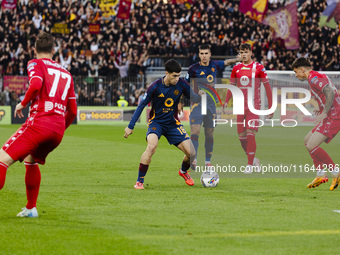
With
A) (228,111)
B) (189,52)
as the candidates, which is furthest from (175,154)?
(189,52)

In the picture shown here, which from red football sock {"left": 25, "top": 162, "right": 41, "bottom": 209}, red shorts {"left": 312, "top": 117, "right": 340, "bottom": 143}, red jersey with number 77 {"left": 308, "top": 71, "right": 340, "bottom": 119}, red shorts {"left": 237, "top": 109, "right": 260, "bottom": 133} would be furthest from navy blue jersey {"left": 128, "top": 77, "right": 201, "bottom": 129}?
red football sock {"left": 25, "top": 162, "right": 41, "bottom": 209}

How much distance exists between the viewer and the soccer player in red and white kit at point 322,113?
383 inches

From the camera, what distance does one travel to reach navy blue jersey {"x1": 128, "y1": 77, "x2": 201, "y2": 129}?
10.1 metres

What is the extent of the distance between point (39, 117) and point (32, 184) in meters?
0.86

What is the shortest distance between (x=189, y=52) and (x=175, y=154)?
17.4 metres

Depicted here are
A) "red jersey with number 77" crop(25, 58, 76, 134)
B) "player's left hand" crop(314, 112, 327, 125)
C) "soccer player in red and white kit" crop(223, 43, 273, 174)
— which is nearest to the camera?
"red jersey with number 77" crop(25, 58, 76, 134)

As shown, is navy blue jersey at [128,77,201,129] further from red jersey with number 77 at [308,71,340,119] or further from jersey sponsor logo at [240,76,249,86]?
jersey sponsor logo at [240,76,249,86]

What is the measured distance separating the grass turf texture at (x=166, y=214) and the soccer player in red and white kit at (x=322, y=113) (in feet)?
1.20

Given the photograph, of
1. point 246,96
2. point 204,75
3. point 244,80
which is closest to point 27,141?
point 204,75

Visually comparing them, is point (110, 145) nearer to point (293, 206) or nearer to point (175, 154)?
point (175, 154)

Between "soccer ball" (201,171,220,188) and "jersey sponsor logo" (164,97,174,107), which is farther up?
"jersey sponsor logo" (164,97,174,107)

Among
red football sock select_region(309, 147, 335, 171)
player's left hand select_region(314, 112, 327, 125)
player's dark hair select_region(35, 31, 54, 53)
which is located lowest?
red football sock select_region(309, 147, 335, 171)

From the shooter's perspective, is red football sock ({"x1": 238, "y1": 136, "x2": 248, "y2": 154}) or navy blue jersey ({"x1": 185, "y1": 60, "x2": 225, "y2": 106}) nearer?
navy blue jersey ({"x1": 185, "y1": 60, "x2": 225, "y2": 106})

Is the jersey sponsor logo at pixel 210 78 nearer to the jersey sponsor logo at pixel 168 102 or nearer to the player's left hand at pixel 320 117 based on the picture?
the jersey sponsor logo at pixel 168 102
